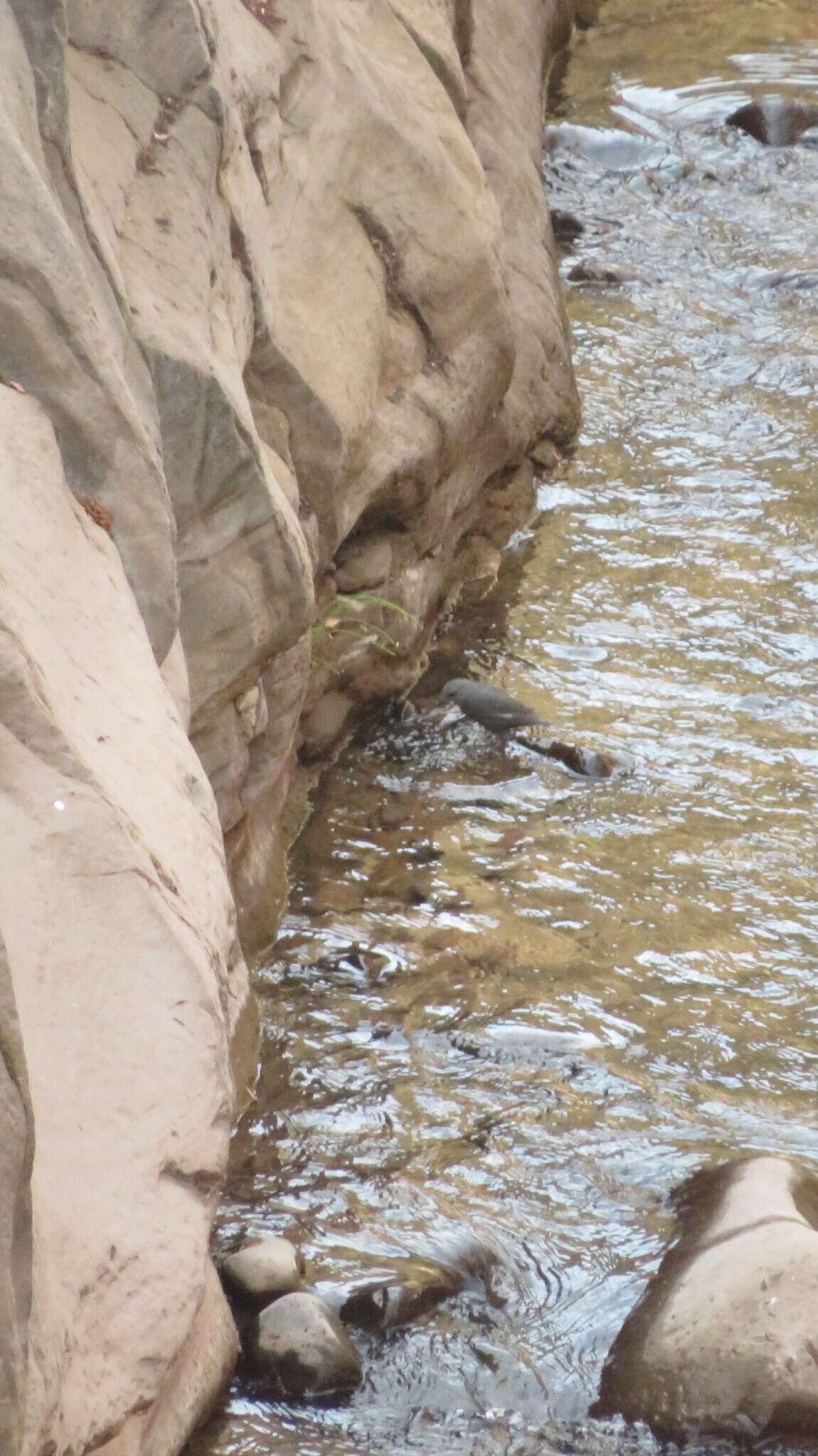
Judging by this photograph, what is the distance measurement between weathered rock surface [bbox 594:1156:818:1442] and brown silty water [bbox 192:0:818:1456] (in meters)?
0.06

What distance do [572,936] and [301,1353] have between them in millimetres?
1639

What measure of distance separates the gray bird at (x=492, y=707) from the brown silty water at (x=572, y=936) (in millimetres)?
83

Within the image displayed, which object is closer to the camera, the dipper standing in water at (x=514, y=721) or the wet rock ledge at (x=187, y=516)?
the wet rock ledge at (x=187, y=516)

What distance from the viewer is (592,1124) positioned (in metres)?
3.49

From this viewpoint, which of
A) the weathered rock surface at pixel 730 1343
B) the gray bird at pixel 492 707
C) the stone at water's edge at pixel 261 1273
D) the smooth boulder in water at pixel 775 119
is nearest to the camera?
the weathered rock surface at pixel 730 1343

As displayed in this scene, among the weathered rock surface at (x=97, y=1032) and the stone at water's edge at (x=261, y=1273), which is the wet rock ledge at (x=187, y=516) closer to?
the weathered rock surface at (x=97, y=1032)

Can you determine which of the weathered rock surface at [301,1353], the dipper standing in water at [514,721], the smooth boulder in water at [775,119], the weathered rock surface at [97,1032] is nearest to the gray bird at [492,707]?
the dipper standing in water at [514,721]

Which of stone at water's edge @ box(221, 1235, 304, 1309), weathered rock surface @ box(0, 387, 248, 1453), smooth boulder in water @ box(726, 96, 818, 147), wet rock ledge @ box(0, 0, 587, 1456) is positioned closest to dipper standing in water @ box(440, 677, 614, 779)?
wet rock ledge @ box(0, 0, 587, 1456)

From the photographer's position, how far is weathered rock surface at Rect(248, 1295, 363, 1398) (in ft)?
8.91

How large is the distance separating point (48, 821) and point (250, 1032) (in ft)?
5.38

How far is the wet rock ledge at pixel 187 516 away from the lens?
2.11 metres

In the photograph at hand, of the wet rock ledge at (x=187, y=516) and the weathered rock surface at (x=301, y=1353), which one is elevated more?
the wet rock ledge at (x=187, y=516)

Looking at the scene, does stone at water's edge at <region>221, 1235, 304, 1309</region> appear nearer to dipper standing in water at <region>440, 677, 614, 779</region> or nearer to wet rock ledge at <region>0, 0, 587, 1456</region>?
wet rock ledge at <region>0, 0, 587, 1456</region>

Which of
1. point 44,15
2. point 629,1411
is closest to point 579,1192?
point 629,1411
